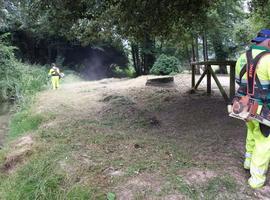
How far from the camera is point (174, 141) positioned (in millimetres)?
5199

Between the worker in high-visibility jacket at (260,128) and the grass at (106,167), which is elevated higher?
the worker in high-visibility jacket at (260,128)

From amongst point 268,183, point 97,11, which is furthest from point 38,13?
point 268,183

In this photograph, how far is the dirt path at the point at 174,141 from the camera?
3.67 m

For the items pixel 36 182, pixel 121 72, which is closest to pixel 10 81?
pixel 36 182

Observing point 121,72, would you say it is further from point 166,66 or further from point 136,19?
point 136,19

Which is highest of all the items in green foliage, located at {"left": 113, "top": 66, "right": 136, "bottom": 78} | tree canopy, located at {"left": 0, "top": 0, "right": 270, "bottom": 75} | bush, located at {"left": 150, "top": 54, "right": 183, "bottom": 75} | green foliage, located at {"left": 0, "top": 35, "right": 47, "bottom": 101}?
tree canopy, located at {"left": 0, "top": 0, "right": 270, "bottom": 75}

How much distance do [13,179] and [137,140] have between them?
1.90 m

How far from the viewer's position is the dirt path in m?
3.67

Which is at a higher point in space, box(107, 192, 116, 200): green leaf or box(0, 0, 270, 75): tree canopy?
box(0, 0, 270, 75): tree canopy

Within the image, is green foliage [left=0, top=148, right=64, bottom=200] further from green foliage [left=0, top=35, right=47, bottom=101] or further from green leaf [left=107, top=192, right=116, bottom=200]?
green foliage [left=0, top=35, right=47, bottom=101]

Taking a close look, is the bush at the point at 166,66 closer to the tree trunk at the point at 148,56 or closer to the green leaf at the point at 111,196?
the tree trunk at the point at 148,56

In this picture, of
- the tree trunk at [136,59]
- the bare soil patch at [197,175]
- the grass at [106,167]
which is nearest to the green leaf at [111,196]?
the grass at [106,167]

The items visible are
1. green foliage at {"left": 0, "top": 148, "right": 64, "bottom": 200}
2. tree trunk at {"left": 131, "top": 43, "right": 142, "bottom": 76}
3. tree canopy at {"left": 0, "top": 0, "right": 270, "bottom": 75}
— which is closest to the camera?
green foliage at {"left": 0, "top": 148, "right": 64, "bottom": 200}

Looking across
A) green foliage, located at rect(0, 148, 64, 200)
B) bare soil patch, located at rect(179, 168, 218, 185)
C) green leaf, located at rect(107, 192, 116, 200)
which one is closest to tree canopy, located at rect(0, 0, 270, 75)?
green foliage, located at rect(0, 148, 64, 200)
